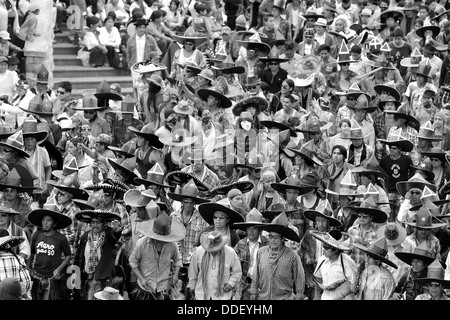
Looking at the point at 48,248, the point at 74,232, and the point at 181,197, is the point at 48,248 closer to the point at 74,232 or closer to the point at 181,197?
the point at 74,232

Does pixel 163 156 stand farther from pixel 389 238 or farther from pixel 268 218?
pixel 389 238

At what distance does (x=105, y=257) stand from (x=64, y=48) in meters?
11.4

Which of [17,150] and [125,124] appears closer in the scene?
[17,150]

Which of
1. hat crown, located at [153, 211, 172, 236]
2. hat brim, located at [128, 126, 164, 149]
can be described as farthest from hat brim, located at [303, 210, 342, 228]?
hat brim, located at [128, 126, 164, 149]

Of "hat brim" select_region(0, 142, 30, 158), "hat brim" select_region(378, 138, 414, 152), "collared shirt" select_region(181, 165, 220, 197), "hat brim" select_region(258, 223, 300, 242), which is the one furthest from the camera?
"hat brim" select_region(378, 138, 414, 152)

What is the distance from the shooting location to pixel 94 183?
21.0 metres

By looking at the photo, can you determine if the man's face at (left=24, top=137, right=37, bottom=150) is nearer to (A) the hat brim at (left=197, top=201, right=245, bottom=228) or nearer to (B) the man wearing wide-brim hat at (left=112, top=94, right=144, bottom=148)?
(B) the man wearing wide-brim hat at (left=112, top=94, right=144, bottom=148)

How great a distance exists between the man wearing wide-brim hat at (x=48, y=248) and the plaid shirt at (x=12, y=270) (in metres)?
1.11

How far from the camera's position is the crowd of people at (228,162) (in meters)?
18.3

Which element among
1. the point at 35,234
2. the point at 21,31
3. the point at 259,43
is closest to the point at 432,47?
the point at 259,43

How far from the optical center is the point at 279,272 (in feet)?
59.5

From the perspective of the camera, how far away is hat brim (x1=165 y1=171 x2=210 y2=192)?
20531 mm

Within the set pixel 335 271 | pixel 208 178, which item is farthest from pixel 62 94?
pixel 335 271

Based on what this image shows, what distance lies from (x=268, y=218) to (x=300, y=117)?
4347 mm
